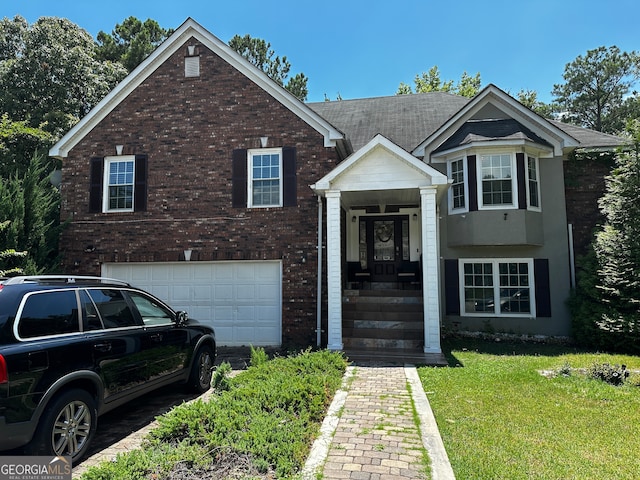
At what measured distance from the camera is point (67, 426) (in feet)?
12.9

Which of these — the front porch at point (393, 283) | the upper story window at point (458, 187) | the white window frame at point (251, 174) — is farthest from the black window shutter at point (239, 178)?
the upper story window at point (458, 187)

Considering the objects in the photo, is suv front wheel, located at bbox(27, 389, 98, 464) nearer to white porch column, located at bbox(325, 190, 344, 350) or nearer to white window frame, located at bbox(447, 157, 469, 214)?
white porch column, located at bbox(325, 190, 344, 350)

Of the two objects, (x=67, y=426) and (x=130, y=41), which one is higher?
(x=130, y=41)

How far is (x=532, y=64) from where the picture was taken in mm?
12898

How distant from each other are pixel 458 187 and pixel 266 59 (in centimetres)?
2573

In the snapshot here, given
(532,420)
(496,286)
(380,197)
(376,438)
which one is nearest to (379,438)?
(376,438)

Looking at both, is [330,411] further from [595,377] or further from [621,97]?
[621,97]

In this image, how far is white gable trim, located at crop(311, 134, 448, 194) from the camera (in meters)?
9.32

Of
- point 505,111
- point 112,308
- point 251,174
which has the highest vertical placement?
point 505,111

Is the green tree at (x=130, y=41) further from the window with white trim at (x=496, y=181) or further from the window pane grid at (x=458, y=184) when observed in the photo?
the window with white trim at (x=496, y=181)

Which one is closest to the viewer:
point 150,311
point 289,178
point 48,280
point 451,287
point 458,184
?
point 48,280

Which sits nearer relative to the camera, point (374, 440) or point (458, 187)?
point (374, 440)

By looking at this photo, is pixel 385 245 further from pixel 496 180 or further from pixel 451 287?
pixel 496 180

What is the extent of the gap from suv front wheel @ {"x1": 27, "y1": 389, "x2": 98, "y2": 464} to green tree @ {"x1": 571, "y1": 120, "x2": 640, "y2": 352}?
34.0ft
